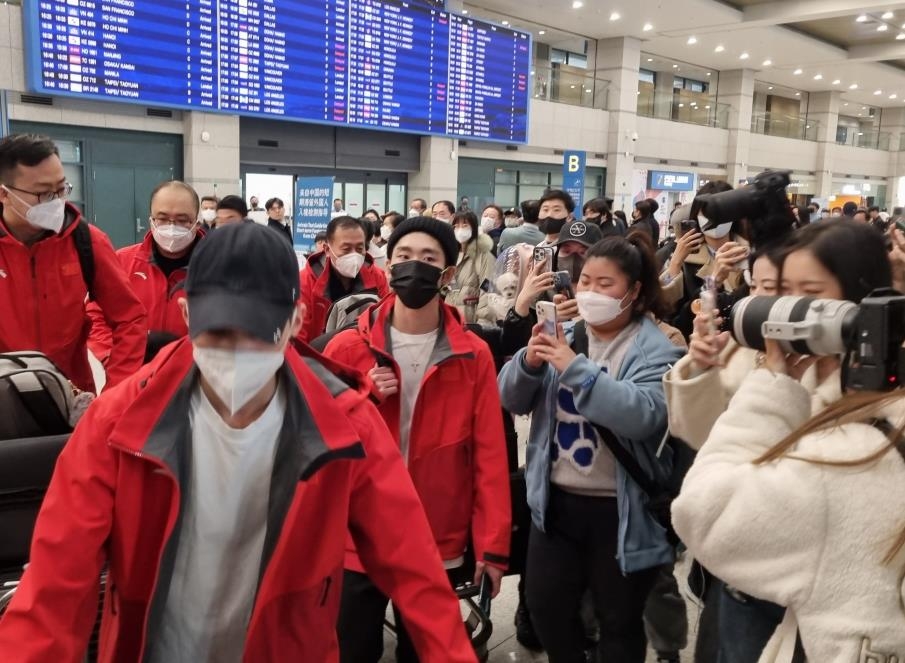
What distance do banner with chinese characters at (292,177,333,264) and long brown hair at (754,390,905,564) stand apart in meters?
7.11

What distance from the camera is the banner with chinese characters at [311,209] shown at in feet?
26.3

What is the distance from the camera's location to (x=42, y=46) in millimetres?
8758

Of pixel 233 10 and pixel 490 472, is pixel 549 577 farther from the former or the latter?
pixel 233 10

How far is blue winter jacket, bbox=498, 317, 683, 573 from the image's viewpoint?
2053 mm

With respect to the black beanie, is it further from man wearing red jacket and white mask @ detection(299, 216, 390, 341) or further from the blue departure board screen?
the blue departure board screen

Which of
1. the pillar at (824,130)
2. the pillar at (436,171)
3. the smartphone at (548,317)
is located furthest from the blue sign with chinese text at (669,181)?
the smartphone at (548,317)

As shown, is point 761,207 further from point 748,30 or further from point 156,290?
point 748,30

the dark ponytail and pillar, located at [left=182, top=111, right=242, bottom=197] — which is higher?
pillar, located at [left=182, top=111, right=242, bottom=197]

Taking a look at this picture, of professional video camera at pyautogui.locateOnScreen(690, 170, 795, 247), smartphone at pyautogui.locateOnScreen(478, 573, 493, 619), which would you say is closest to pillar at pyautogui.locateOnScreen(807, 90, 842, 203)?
professional video camera at pyautogui.locateOnScreen(690, 170, 795, 247)

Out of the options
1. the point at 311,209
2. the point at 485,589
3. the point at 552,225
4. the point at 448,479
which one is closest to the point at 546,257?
the point at 448,479

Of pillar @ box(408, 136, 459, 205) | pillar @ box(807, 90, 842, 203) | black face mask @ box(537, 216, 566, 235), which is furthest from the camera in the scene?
pillar @ box(807, 90, 842, 203)

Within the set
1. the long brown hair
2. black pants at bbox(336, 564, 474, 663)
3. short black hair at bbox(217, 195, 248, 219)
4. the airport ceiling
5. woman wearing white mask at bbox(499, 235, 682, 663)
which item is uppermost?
the airport ceiling

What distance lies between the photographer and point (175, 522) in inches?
48.5

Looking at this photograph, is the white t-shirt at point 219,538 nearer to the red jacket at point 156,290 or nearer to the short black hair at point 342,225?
the red jacket at point 156,290
